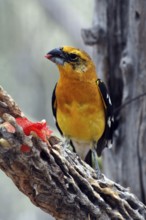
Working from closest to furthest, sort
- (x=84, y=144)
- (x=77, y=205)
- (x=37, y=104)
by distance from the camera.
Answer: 1. (x=77, y=205)
2. (x=84, y=144)
3. (x=37, y=104)

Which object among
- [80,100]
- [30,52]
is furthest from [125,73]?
[30,52]

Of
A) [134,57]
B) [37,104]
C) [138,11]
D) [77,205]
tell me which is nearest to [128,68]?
[134,57]

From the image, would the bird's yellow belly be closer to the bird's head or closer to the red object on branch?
the bird's head

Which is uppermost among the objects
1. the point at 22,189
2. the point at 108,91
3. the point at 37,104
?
the point at 37,104

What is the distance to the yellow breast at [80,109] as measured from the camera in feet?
15.7

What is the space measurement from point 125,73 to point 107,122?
470mm

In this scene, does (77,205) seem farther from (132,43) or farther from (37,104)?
(37,104)

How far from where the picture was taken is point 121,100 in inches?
211

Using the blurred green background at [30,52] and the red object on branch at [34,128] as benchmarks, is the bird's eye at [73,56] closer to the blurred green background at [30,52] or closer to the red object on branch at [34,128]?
the red object on branch at [34,128]

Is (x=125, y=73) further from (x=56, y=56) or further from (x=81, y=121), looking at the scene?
(x=56, y=56)

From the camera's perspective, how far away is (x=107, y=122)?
5.01 meters

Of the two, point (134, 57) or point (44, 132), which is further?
point (134, 57)

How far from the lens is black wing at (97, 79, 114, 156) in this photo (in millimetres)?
4910

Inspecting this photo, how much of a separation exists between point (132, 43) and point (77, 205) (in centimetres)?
232
